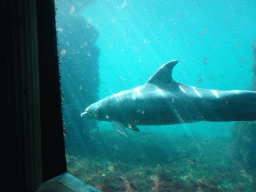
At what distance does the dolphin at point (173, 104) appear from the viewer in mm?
4730

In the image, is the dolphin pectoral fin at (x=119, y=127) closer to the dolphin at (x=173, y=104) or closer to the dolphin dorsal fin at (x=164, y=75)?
the dolphin at (x=173, y=104)

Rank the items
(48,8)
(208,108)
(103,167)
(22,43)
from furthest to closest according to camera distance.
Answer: (103,167)
(208,108)
(48,8)
(22,43)

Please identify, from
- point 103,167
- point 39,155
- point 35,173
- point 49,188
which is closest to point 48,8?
point 39,155

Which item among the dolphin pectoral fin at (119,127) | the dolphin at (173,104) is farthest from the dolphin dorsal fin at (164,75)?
the dolphin pectoral fin at (119,127)

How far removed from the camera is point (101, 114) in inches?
277

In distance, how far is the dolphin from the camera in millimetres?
4730

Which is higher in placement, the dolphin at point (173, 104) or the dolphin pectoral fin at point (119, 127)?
the dolphin at point (173, 104)

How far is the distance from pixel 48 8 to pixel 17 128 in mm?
1869

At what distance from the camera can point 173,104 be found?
5371 millimetres

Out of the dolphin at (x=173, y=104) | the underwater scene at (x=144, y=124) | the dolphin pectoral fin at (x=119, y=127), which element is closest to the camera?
the dolphin at (x=173, y=104)

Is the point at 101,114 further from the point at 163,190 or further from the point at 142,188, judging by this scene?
the point at 163,190

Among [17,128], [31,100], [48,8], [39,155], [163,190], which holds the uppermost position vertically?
[48,8]

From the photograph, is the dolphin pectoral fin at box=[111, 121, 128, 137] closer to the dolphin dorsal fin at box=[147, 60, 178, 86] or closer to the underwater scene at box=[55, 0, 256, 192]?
the underwater scene at box=[55, 0, 256, 192]

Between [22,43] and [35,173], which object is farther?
[35,173]
